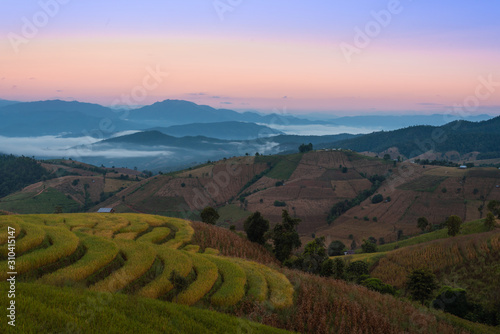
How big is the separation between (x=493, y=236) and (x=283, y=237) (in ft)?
103

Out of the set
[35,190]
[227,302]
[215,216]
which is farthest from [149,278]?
[35,190]

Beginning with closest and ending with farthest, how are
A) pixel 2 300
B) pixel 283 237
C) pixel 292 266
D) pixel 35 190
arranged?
pixel 2 300, pixel 292 266, pixel 283 237, pixel 35 190

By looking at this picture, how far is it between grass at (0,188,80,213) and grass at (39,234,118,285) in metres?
158

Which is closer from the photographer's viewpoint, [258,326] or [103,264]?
[258,326]

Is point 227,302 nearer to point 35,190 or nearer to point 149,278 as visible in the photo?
point 149,278

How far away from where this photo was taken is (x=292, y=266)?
45.9m

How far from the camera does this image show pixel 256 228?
52531 millimetres

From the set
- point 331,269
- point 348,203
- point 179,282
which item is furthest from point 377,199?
point 179,282

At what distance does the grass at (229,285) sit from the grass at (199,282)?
0.72 meters

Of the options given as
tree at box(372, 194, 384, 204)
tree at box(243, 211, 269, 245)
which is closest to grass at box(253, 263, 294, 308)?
tree at box(243, 211, 269, 245)

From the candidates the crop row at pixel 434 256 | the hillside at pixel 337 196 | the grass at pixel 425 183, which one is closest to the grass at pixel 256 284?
the crop row at pixel 434 256

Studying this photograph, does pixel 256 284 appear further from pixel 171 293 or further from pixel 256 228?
pixel 256 228

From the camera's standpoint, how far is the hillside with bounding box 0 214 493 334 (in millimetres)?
13324

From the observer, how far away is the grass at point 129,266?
1862 centimetres
